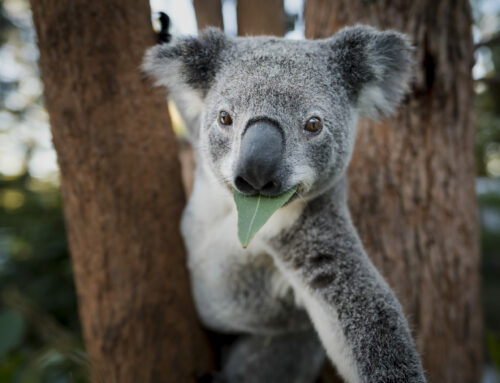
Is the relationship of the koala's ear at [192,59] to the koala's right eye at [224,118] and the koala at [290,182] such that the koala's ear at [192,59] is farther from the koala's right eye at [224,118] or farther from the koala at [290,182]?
the koala's right eye at [224,118]

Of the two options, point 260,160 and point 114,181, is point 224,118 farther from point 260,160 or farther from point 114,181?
point 114,181

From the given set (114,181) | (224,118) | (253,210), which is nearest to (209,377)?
(114,181)

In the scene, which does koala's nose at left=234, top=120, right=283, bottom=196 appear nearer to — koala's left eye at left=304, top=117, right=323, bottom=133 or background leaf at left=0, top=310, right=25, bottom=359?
koala's left eye at left=304, top=117, right=323, bottom=133

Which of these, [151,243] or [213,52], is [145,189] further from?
[213,52]

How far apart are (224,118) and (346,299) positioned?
0.90m

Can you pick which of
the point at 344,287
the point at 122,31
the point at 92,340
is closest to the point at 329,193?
the point at 344,287

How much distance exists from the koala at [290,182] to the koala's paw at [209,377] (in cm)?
21

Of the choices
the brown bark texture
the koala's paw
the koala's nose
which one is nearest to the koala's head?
the koala's nose

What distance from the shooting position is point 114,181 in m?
1.85

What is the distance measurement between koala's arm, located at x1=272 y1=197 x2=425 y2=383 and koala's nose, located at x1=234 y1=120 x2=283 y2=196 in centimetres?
53

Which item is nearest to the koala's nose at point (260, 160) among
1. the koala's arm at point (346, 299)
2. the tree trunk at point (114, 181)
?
the koala's arm at point (346, 299)

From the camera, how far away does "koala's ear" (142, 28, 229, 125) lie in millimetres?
1695

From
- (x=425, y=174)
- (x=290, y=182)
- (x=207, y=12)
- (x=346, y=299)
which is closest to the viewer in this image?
(x=290, y=182)

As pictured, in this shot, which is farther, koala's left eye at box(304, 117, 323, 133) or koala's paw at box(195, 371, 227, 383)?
koala's paw at box(195, 371, 227, 383)
